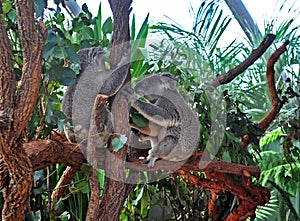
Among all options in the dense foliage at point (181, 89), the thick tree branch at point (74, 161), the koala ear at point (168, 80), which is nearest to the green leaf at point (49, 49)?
the dense foliage at point (181, 89)

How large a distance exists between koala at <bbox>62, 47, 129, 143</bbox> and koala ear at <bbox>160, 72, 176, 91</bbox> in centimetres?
29

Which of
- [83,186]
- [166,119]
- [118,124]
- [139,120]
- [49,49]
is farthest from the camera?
[166,119]

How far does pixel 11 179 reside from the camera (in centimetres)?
126

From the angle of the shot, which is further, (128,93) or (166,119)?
(166,119)

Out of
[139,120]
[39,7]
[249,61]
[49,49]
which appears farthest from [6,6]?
[249,61]

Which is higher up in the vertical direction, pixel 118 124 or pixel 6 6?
pixel 6 6

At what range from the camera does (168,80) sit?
6.84ft

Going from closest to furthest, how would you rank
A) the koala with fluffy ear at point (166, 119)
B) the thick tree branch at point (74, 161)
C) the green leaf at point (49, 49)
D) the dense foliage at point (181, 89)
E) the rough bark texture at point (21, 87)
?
the rough bark texture at point (21, 87) < the green leaf at point (49, 49) < the thick tree branch at point (74, 161) < the dense foliage at point (181, 89) < the koala with fluffy ear at point (166, 119)

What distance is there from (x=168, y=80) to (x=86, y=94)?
416 mm

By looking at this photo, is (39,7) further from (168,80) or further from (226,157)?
(226,157)

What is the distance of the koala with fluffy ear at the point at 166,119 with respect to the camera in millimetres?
1972

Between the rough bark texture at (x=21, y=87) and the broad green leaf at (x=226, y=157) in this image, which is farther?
the broad green leaf at (x=226, y=157)

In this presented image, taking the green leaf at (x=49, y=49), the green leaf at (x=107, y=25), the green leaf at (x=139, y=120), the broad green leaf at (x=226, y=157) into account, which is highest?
the green leaf at (x=107, y=25)

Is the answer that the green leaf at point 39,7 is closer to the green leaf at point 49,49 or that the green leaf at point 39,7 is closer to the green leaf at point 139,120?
the green leaf at point 49,49
